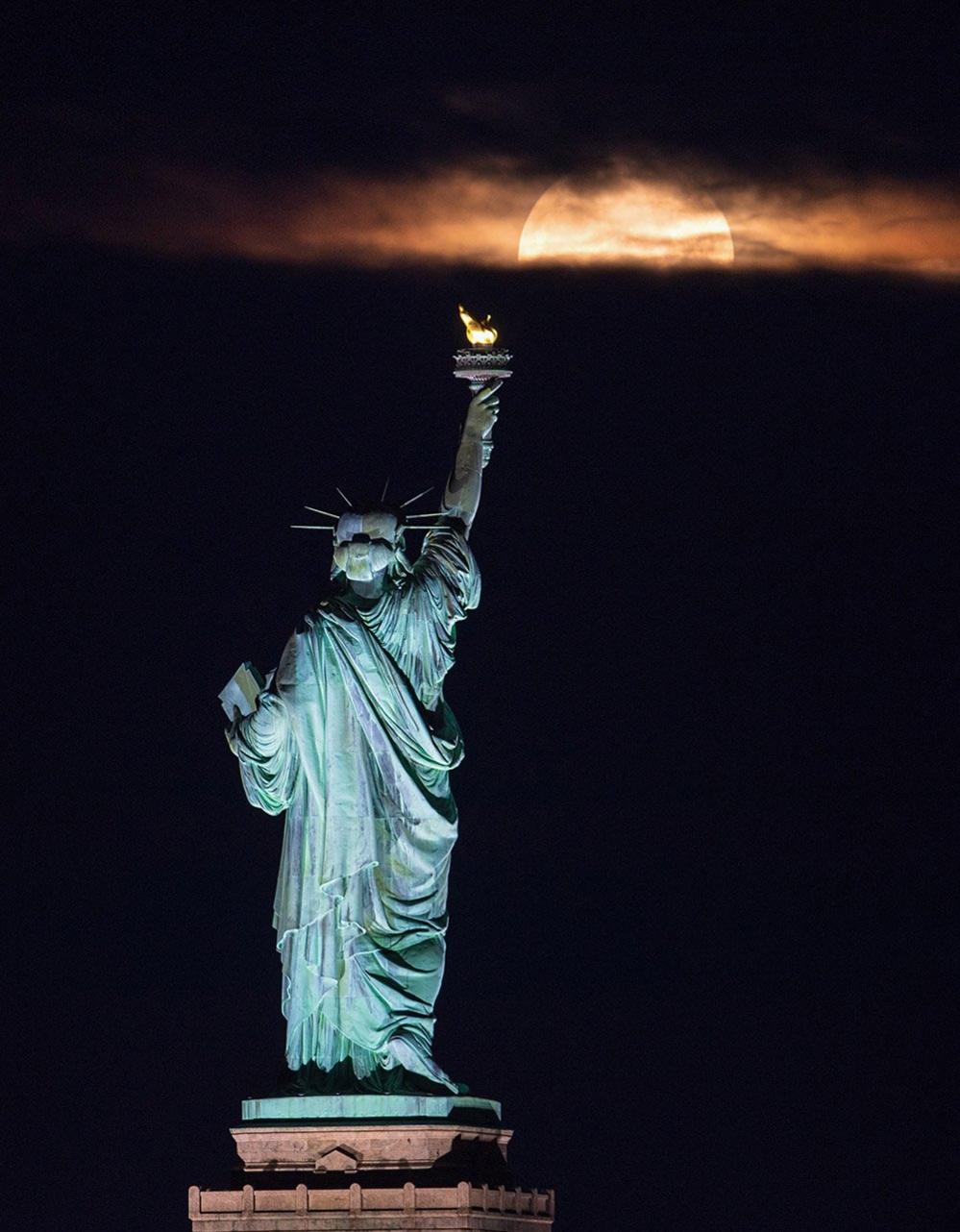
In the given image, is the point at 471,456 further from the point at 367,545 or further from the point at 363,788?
the point at 363,788

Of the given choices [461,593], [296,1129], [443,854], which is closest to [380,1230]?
[296,1129]

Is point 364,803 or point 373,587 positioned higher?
point 373,587

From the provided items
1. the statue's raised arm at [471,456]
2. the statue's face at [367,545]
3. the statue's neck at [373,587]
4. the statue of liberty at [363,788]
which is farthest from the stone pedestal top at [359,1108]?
the statue's raised arm at [471,456]

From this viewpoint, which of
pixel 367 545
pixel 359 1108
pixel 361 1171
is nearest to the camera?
pixel 361 1171

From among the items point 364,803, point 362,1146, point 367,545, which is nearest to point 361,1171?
point 362,1146

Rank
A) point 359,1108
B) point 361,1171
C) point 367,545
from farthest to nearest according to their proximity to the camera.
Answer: point 367,545, point 359,1108, point 361,1171

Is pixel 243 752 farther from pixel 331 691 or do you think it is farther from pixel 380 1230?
pixel 380 1230

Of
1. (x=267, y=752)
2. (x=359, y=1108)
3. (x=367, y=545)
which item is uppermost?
(x=367, y=545)
